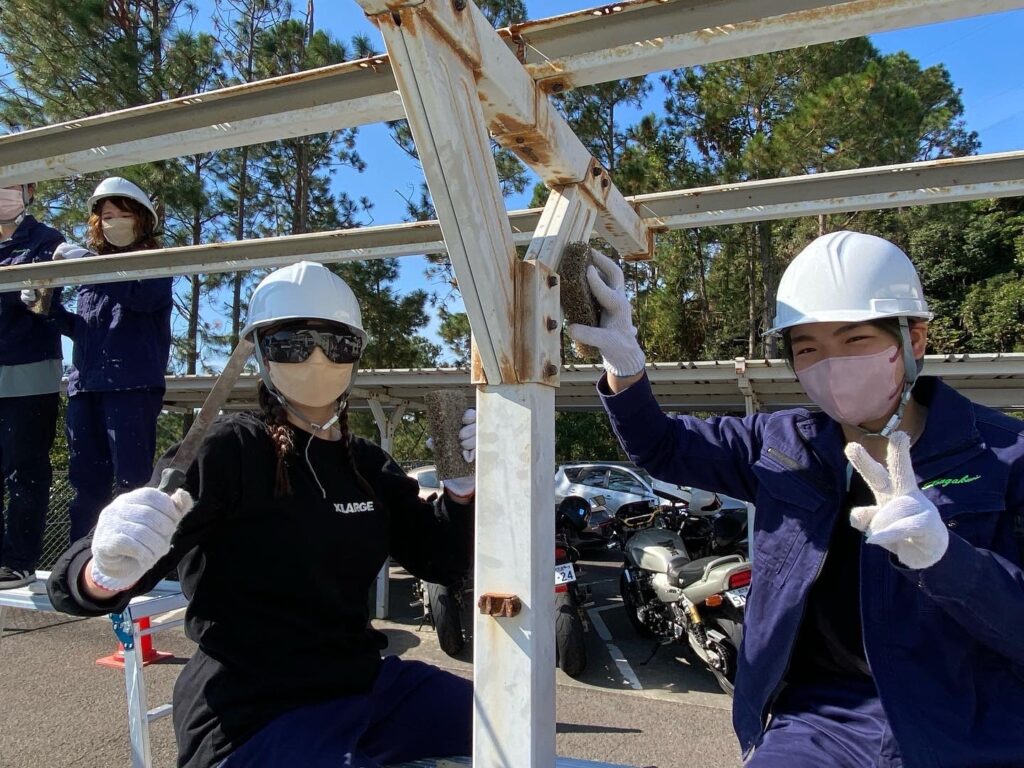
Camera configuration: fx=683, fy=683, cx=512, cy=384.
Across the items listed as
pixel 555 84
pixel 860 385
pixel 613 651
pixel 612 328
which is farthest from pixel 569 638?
pixel 555 84

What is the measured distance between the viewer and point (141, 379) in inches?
113

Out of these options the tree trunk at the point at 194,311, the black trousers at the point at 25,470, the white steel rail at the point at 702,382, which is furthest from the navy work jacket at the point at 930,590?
the tree trunk at the point at 194,311

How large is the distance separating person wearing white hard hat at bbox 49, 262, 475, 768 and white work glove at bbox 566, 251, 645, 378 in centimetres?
40

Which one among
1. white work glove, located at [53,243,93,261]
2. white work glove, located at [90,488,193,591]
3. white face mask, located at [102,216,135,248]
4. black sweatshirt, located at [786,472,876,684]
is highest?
white face mask, located at [102,216,135,248]

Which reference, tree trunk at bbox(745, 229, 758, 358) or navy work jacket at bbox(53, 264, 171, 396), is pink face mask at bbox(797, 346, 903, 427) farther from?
tree trunk at bbox(745, 229, 758, 358)

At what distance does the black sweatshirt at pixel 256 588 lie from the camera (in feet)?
5.32

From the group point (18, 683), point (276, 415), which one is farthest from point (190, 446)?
point (18, 683)

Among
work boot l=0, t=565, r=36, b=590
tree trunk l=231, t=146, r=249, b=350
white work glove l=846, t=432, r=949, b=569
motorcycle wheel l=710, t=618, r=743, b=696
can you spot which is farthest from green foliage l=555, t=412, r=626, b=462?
white work glove l=846, t=432, r=949, b=569

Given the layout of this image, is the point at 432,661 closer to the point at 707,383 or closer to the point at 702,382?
the point at 702,382

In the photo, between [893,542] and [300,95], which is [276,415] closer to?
[300,95]

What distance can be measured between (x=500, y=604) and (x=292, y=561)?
70 cm

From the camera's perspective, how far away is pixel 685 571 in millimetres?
5582

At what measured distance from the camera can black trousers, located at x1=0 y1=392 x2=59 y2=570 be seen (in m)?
3.02

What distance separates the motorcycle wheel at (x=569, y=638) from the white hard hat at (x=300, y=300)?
4.00 meters
